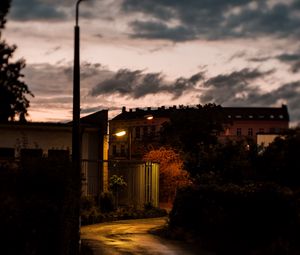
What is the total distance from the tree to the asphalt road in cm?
1155

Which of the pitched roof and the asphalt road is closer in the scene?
the asphalt road

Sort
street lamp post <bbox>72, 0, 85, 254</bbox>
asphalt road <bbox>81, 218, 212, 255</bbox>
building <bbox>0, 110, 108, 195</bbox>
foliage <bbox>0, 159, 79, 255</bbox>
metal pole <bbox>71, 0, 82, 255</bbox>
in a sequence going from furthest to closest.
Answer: building <bbox>0, 110, 108, 195</bbox> < asphalt road <bbox>81, 218, 212, 255</bbox> < street lamp post <bbox>72, 0, 85, 254</bbox> < metal pole <bbox>71, 0, 82, 255</bbox> < foliage <bbox>0, 159, 79, 255</bbox>

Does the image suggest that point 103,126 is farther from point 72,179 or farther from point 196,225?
point 72,179

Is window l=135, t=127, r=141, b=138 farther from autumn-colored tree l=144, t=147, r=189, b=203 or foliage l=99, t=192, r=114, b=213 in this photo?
foliage l=99, t=192, r=114, b=213

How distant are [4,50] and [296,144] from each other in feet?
63.0

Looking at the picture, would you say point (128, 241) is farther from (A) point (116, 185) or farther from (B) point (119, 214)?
(A) point (116, 185)

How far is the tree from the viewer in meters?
35.9

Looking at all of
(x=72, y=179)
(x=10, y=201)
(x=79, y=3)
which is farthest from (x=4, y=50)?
(x=10, y=201)

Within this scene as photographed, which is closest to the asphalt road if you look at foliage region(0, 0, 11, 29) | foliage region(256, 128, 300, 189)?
foliage region(256, 128, 300, 189)

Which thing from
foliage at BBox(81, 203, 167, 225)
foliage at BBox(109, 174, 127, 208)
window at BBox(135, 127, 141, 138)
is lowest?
foliage at BBox(81, 203, 167, 225)

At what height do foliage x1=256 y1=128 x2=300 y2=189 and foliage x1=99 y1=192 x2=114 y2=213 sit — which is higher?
foliage x1=256 y1=128 x2=300 y2=189

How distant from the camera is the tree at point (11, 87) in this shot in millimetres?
35875

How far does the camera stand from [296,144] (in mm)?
23797

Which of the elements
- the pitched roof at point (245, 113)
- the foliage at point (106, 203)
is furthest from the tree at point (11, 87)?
the pitched roof at point (245, 113)
